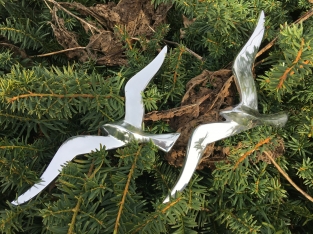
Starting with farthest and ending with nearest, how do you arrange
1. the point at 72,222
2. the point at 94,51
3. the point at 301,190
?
the point at 94,51, the point at 301,190, the point at 72,222

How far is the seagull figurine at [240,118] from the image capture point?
589mm

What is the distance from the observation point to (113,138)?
0.63 metres

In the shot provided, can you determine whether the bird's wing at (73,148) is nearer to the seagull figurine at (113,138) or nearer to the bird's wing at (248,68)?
the seagull figurine at (113,138)

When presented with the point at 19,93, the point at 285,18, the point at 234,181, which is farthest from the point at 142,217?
the point at 285,18

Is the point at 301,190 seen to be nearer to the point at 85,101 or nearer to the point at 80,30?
the point at 85,101

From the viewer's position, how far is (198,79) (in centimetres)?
65

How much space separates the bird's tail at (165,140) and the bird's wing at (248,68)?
0.14 metres

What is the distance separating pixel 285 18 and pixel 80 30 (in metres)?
0.47

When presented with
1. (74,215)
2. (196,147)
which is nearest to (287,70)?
(196,147)

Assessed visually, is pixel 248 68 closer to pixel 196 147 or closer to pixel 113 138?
pixel 196 147

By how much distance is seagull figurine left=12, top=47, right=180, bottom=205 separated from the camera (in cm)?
62

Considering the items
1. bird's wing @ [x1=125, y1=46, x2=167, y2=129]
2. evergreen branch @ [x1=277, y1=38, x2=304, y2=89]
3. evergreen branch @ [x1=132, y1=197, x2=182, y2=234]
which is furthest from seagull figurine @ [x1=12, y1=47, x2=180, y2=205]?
evergreen branch @ [x1=277, y1=38, x2=304, y2=89]

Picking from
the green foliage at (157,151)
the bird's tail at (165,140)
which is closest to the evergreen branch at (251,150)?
the green foliage at (157,151)

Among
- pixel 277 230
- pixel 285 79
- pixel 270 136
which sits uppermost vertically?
pixel 285 79
